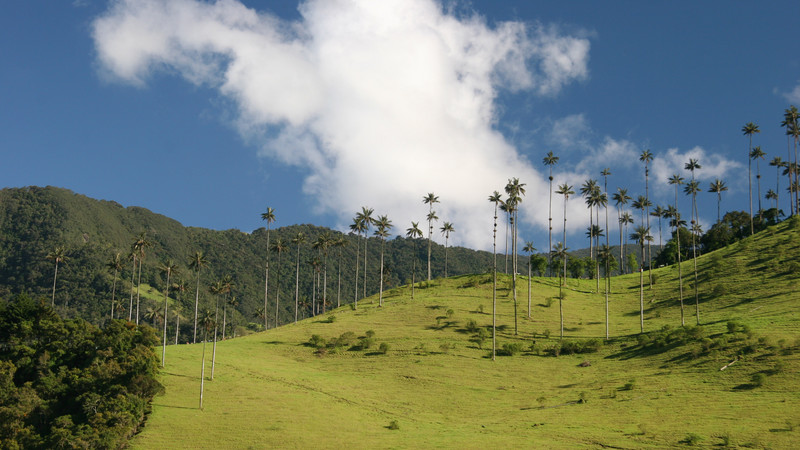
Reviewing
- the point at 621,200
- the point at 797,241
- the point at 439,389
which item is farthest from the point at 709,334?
the point at 621,200

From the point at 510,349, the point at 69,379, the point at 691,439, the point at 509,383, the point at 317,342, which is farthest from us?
the point at 317,342

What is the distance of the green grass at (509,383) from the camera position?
6569 centimetres

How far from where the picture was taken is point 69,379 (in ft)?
250

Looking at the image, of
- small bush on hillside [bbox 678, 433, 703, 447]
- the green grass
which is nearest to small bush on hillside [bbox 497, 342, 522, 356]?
the green grass

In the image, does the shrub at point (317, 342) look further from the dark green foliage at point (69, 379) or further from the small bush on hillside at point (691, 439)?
the small bush on hillside at point (691, 439)

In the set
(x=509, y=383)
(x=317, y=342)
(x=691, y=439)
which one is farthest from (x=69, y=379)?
(x=691, y=439)

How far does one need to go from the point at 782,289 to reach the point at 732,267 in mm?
25145

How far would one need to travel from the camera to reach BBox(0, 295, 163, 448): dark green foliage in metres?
65.6

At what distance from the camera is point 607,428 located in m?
66.6

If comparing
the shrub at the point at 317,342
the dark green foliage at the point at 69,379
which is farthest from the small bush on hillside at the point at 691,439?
the shrub at the point at 317,342

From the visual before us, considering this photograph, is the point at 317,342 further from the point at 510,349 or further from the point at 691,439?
the point at 691,439

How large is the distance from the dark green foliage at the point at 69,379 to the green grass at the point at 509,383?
364 centimetres

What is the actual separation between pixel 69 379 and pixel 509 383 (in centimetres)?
5805

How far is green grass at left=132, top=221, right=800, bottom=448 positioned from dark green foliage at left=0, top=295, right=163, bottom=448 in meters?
3.64
